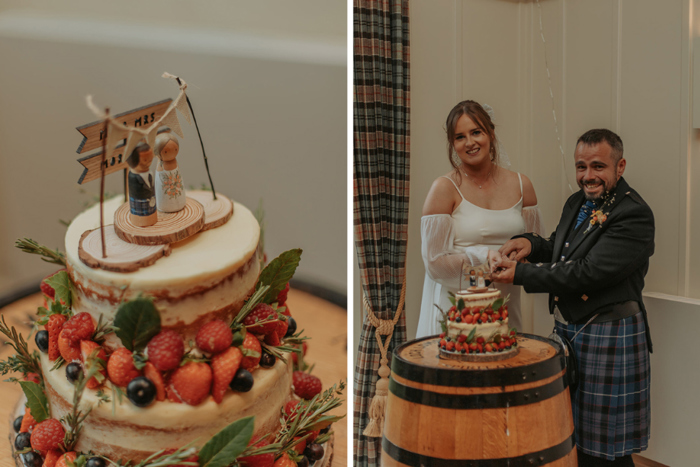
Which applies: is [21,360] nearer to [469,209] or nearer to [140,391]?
[140,391]

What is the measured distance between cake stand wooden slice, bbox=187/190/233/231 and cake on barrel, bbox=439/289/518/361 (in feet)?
2.38

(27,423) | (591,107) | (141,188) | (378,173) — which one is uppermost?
(591,107)

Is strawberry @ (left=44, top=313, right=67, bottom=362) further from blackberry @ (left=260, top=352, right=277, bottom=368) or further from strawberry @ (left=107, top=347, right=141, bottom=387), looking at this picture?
blackberry @ (left=260, top=352, right=277, bottom=368)

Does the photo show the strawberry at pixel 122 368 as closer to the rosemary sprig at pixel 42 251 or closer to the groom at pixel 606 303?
the rosemary sprig at pixel 42 251

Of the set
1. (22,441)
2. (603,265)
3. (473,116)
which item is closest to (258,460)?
(22,441)

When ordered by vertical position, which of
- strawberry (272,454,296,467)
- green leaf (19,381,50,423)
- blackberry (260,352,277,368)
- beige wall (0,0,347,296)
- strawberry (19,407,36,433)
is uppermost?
beige wall (0,0,347,296)

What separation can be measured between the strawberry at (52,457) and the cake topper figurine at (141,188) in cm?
39

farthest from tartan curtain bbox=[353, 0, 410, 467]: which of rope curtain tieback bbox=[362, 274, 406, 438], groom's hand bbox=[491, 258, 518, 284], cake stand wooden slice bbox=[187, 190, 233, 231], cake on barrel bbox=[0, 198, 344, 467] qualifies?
cake on barrel bbox=[0, 198, 344, 467]

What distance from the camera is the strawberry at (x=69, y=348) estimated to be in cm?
88

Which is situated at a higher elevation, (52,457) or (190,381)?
(190,381)

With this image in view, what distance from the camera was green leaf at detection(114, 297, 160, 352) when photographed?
0.82m

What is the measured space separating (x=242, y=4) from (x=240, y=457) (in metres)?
1.34

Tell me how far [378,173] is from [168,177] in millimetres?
1640

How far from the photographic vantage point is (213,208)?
1.00 metres
